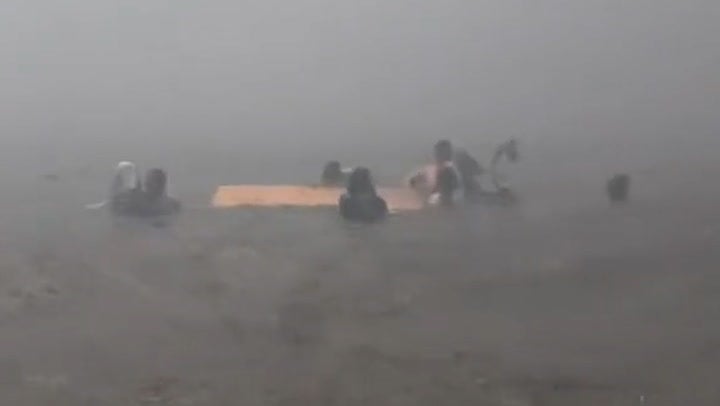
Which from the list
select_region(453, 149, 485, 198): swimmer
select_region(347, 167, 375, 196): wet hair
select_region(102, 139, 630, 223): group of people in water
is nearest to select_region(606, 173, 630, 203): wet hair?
select_region(102, 139, 630, 223): group of people in water

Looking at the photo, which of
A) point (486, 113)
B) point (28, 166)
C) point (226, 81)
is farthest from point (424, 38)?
point (28, 166)

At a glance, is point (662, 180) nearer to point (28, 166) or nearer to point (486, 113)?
point (486, 113)

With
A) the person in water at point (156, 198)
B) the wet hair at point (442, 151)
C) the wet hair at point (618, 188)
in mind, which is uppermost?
the wet hair at point (442, 151)

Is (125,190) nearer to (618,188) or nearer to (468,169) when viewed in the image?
(468,169)

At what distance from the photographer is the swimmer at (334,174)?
1133mm

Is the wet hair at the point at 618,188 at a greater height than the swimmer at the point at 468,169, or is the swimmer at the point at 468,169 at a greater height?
the swimmer at the point at 468,169

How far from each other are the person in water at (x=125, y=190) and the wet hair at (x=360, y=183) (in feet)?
0.66

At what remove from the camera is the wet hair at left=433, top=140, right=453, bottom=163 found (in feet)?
3.73

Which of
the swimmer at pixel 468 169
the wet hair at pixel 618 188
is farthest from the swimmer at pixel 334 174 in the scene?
the wet hair at pixel 618 188

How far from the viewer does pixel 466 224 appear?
112cm

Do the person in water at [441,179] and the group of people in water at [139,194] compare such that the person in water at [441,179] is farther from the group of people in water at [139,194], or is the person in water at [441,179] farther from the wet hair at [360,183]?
the group of people in water at [139,194]

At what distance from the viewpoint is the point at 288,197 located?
1.12 metres

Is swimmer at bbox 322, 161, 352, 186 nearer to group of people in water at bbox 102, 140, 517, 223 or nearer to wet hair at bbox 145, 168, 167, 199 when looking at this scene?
group of people in water at bbox 102, 140, 517, 223

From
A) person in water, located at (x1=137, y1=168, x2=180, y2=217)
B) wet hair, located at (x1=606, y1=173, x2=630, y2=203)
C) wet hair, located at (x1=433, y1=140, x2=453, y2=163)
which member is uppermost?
wet hair, located at (x1=433, y1=140, x2=453, y2=163)
